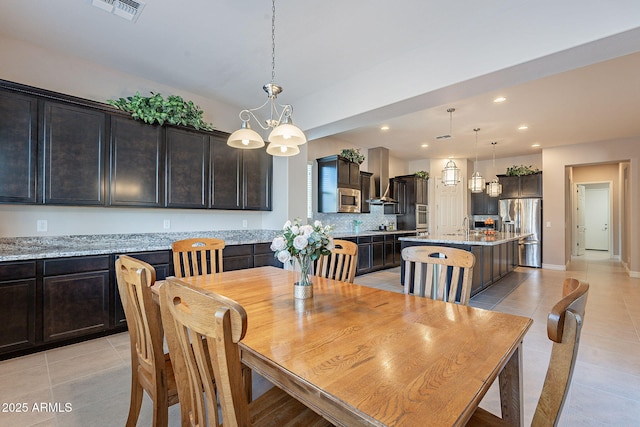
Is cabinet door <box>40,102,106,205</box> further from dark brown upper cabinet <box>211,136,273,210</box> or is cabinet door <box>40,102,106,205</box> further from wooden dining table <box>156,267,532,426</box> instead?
wooden dining table <box>156,267,532,426</box>

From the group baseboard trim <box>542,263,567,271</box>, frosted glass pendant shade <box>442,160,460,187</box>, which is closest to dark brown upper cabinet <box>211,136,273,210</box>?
frosted glass pendant shade <box>442,160,460,187</box>

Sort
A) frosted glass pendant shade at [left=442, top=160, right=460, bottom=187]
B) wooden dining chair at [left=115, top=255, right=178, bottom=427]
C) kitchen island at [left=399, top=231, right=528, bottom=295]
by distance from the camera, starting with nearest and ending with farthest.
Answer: wooden dining chair at [left=115, top=255, right=178, bottom=427] < kitchen island at [left=399, top=231, right=528, bottom=295] < frosted glass pendant shade at [left=442, top=160, right=460, bottom=187]

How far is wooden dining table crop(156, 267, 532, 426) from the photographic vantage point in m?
0.77

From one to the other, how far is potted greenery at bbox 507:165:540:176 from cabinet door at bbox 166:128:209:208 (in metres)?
7.32

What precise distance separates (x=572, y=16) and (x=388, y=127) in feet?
11.5

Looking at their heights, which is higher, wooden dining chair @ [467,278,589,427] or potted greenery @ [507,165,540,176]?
potted greenery @ [507,165,540,176]

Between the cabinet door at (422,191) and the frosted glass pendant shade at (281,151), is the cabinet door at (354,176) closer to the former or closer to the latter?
the cabinet door at (422,191)

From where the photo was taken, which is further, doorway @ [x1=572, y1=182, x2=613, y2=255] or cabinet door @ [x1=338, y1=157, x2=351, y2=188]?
doorway @ [x1=572, y1=182, x2=613, y2=255]

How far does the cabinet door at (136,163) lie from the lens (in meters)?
3.22

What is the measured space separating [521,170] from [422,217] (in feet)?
8.54

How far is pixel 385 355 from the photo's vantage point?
1.03m

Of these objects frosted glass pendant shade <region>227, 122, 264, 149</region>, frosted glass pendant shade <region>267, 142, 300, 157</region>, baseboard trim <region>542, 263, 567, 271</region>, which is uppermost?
frosted glass pendant shade <region>227, 122, 264, 149</region>

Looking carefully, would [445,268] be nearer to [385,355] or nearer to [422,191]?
[385,355]

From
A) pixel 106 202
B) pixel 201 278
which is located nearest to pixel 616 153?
pixel 201 278
